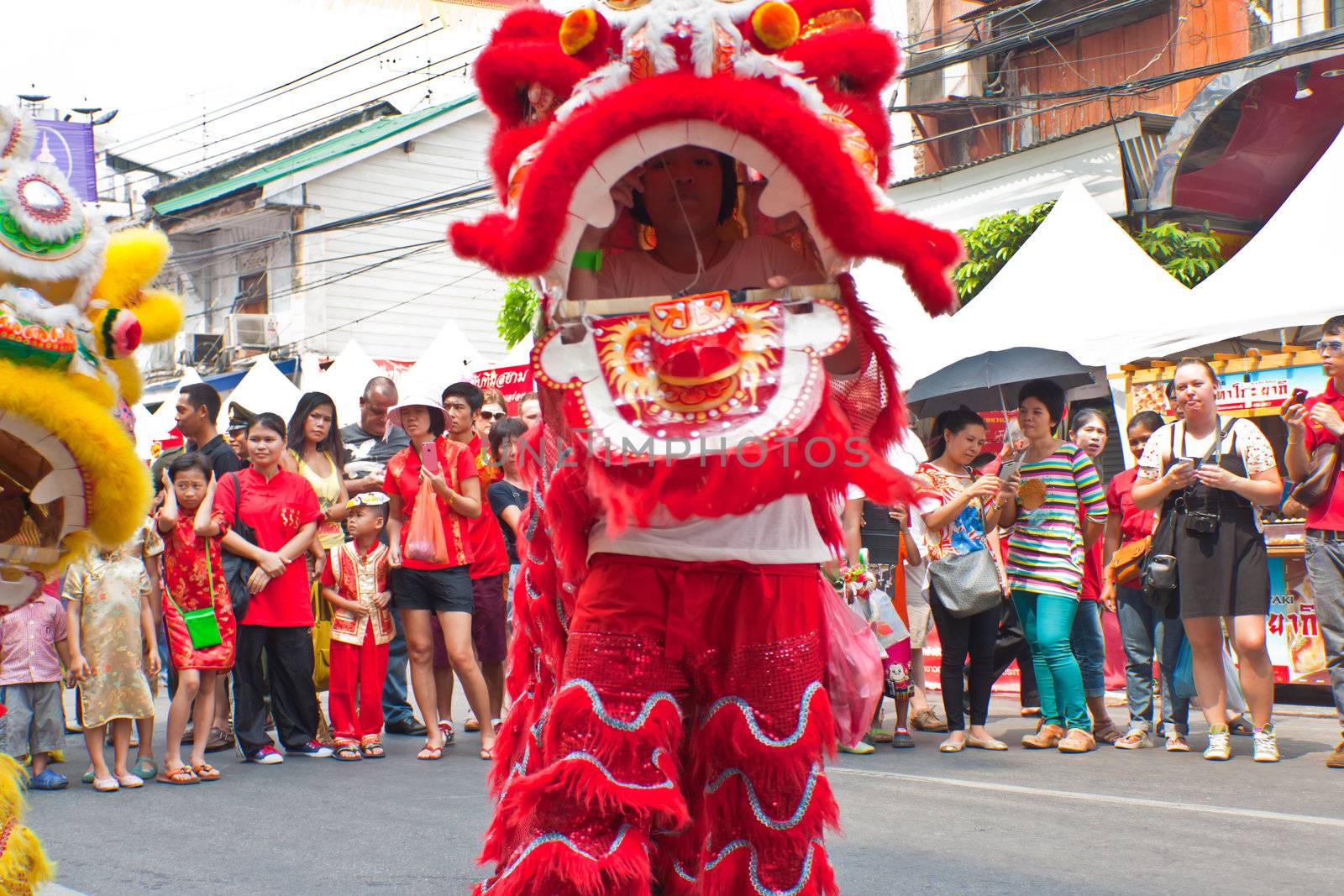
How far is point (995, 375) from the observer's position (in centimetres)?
863

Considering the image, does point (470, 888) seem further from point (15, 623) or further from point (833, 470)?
point (15, 623)

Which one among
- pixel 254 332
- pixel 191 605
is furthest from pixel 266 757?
pixel 254 332

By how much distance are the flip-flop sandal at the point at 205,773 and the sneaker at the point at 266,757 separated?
0.45 m

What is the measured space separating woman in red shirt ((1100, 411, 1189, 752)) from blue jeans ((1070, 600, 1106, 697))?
0.15 meters

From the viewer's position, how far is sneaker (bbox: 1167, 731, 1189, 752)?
23.2 ft

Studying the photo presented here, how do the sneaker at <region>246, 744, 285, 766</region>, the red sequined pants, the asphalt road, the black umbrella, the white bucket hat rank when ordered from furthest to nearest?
A: 1. the black umbrella
2. the white bucket hat
3. the sneaker at <region>246, 744, 285, 766</region>
4. the asphalt road
5. the red sequined pants

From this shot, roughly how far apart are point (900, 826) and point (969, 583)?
2145 mm

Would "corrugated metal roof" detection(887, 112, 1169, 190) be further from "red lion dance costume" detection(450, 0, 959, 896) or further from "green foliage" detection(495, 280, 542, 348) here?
"red lion dance costume" detection(450, 0, 959, 896)

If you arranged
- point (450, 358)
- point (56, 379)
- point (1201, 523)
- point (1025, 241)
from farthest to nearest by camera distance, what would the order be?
point (450, 358)
point (1025, 241)
point (1201, 523)
point (56, 379)

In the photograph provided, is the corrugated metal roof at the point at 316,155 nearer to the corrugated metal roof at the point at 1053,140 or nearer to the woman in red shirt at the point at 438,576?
the corrugated metal roof at the point at 1053,140

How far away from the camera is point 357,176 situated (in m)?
26.1

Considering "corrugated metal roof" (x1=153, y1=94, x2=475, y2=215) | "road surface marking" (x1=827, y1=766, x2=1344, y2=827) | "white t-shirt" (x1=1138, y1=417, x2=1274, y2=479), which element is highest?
"corrugated metal roof" (x1=153, y1=94, x2=475, y2=215)

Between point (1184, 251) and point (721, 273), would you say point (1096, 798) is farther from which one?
point (1184, 251)

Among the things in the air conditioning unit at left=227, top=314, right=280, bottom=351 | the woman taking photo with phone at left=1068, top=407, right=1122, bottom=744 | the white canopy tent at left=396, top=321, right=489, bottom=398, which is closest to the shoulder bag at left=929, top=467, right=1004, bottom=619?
the woman taking photo with phone at left=1068, top=407, right=1122, bottom=744
